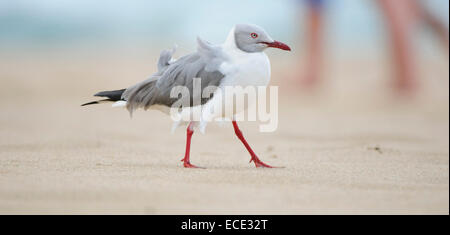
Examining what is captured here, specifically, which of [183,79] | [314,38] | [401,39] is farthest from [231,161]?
[314,38]

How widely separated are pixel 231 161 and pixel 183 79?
3.21 feet

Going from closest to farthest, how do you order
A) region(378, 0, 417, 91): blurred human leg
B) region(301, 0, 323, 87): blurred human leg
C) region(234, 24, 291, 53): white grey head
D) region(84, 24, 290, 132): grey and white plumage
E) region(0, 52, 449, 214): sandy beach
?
region(0, 52, 449, 214): sandy beach, region(84, 24, 290, 132): grey and white plumage, region(234, 24, 291, 53): white grey head, region(378, 0, 417, 91): blurred human leg, region(301, 0, 323, 87): blurred human leg

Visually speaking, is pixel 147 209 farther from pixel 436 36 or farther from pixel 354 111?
pixel 436 36

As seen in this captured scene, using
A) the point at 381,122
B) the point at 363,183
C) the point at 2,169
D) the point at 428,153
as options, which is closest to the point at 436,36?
the point at 381,122

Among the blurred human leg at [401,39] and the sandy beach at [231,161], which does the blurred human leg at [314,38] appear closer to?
the sandy beach at [231,161]

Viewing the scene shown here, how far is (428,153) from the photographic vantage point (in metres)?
6.05

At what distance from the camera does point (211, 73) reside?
15.0 ft

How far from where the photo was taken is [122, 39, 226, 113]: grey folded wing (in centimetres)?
460

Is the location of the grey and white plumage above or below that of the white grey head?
below

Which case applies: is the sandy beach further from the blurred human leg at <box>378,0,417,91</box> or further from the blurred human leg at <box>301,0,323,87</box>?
the blurred human leg at <box>301,0,323,87</box>

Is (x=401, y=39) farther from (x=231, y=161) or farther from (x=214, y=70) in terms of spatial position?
(x=214, y=70)

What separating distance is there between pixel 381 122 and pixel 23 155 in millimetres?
4908

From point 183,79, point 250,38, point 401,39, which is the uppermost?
point 401,39

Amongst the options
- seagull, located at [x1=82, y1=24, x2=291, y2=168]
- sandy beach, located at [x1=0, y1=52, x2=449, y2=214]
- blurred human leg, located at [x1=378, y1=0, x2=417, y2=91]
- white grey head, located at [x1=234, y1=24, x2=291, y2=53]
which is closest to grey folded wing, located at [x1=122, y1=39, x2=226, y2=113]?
seagull, located at [x1=82, y1=24, x2=291, y2=168]
